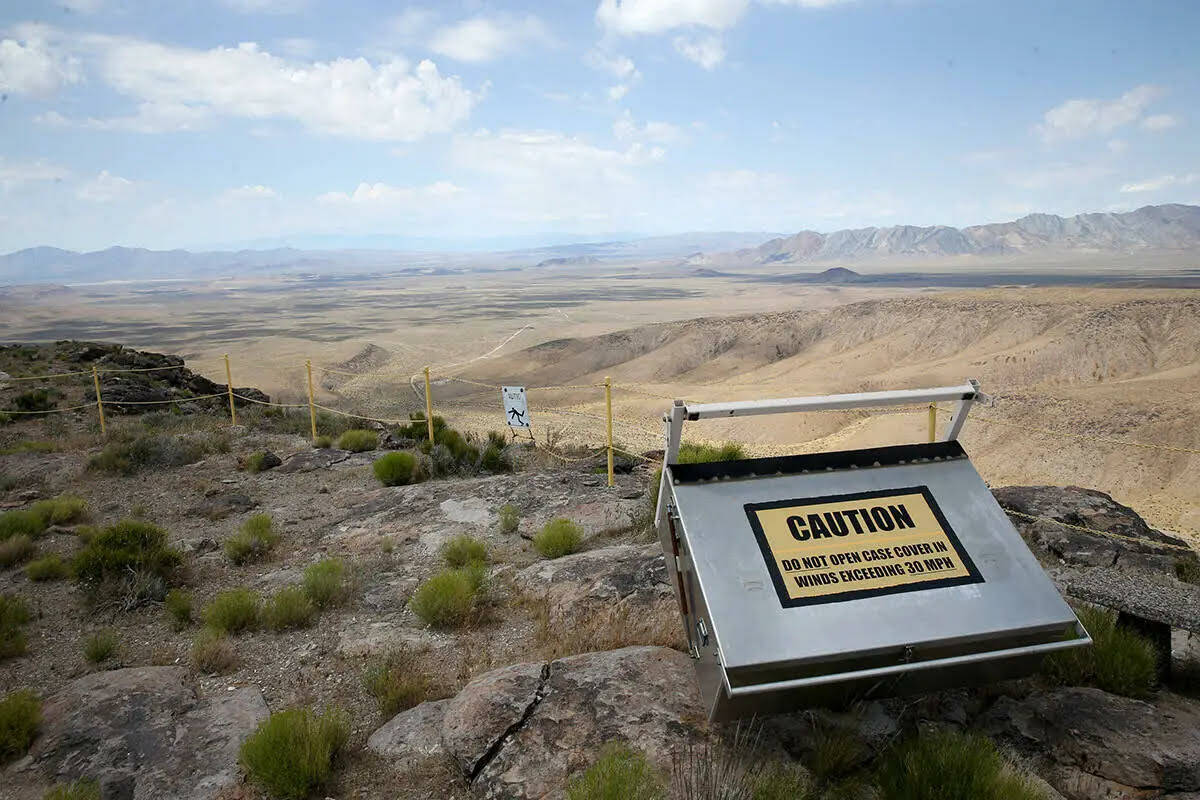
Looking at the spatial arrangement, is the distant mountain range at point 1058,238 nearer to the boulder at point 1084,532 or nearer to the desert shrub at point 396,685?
the boulder at point 1084,532

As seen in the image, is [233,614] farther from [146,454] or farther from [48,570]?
[146,454]

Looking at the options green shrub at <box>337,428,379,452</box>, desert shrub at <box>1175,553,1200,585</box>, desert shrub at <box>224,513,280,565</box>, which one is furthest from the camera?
green shrub at <box>337,428,379,452</box>

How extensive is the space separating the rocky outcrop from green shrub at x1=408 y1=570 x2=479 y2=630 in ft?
3.95

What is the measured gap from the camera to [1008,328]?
1412 inches

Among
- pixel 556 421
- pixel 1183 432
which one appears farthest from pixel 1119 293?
pixel 556 421

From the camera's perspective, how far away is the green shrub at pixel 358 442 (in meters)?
12.6

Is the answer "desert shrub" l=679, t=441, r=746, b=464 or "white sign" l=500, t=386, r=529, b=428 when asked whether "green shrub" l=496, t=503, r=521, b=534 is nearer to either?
"desert shrub" l=679, t=441, r=746, b=464

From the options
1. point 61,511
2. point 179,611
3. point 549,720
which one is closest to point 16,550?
point 61,511

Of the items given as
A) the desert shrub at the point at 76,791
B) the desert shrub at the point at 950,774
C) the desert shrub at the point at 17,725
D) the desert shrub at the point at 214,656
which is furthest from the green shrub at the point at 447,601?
the desert shrub at the point at 950,774

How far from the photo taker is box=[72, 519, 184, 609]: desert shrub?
6.42 meters

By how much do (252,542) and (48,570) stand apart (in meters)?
1.80

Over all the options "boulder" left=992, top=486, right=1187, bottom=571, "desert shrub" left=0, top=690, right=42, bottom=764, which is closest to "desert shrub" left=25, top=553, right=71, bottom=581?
"desert shrub" left=0, top=690, right=42, bottom=764

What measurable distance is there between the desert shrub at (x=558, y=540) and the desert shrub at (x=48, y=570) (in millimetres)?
4637

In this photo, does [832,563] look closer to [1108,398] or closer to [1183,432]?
[1183,432]
